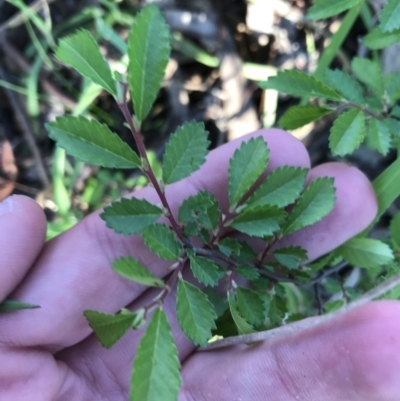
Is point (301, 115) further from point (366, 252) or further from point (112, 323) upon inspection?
point (112, 323)

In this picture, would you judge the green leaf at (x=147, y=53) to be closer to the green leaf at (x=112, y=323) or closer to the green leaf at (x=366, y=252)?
the green leaf at (x=112, y=323)

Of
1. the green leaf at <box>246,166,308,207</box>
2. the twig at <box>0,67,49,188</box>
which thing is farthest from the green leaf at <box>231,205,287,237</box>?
the twig at <box>0,67,49,188</box>

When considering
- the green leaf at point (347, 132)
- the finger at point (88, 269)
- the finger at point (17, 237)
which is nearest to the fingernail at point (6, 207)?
the finger at point (17, 237)

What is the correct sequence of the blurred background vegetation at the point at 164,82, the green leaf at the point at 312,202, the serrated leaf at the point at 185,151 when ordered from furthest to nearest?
the blurred background vegetation at the point at 164,82, the green leaf at the point at 312,202, the serrated leaf at the point at 185,151

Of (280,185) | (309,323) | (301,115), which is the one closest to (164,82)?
(301,115)

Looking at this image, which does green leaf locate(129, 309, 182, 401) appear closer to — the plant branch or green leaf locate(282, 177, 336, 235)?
the plant branch

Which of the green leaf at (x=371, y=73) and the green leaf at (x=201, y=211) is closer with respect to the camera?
the green leaf at (x=201, y=211)

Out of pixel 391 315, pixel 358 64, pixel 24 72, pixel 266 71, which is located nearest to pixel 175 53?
pixel 266 71

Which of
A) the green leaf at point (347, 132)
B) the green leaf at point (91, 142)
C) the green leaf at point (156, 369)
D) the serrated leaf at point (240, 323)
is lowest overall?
the serrated leaf at point (240, 323)
